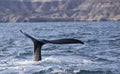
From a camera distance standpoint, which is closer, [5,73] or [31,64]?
[5,73]

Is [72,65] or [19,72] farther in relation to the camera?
[72,65]

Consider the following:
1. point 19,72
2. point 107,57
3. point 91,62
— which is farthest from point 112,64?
point 19,72

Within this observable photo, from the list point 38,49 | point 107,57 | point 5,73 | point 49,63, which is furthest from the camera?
point 107,57

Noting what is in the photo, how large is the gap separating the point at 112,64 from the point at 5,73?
261 inches

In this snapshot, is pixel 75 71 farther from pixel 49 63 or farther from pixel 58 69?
pixel 49 63

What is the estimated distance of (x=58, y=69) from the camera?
23.4 meters

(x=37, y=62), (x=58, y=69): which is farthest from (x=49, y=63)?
(x=58, y=69)

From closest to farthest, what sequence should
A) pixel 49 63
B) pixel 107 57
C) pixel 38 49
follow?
pixel 38 49 < pixel 49 63 < pixel 107 57

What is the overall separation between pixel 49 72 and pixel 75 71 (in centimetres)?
131

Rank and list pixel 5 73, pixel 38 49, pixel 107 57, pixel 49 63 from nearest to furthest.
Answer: pixel 5 73, pixel 38 49, pixel 49 63, pixel 107 57

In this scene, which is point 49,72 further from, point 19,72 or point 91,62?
point 91,62

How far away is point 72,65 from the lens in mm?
24922

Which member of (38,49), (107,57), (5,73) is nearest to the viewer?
(5,73)

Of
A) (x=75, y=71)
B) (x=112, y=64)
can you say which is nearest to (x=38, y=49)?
(x=75, y=71)
